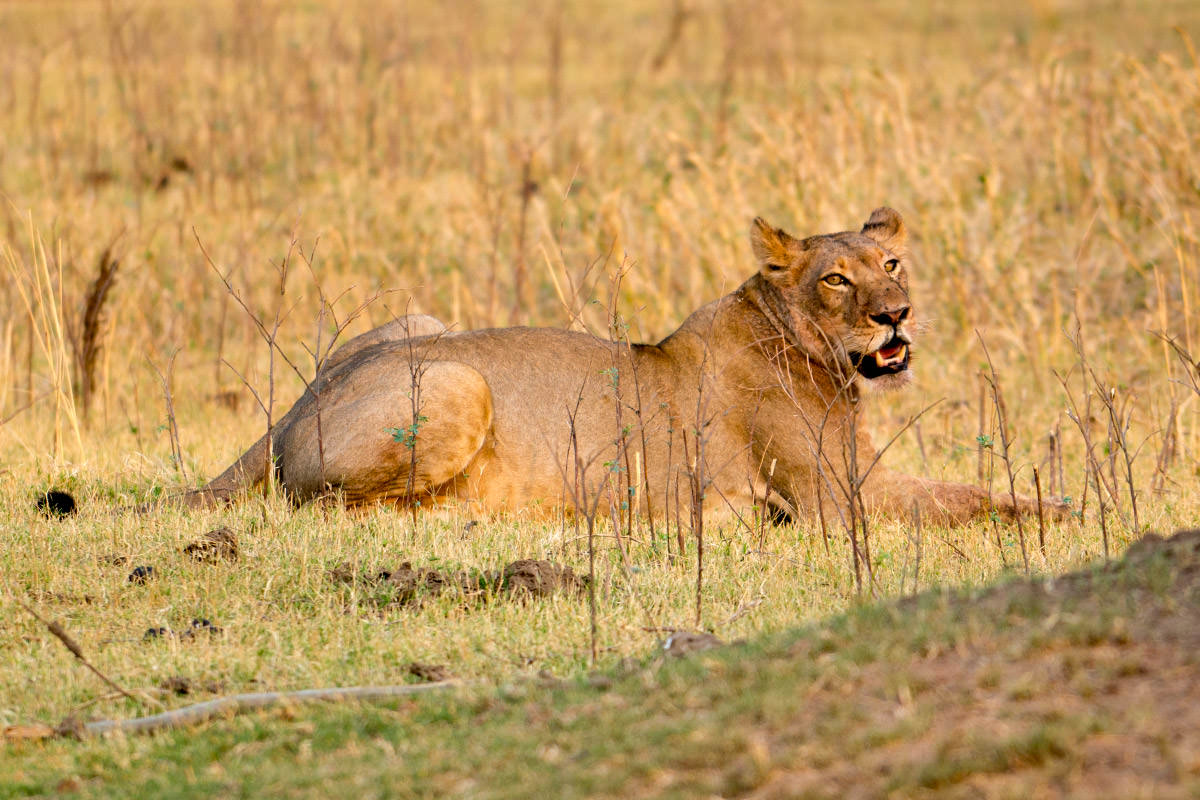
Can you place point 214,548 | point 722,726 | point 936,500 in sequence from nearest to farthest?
point 722,726 → point 214,548 → point 936,500

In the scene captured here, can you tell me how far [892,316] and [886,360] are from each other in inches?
11.5

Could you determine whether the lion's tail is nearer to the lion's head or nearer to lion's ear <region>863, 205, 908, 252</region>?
the lion's head

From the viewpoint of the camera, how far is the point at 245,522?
651 cm

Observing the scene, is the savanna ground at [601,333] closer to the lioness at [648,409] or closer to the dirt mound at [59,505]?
the dirt mound at [59,505]

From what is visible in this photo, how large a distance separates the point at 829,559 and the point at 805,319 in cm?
177

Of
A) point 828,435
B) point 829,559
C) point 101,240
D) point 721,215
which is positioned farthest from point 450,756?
point 101,240

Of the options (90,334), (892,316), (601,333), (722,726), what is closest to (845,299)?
(892,316)

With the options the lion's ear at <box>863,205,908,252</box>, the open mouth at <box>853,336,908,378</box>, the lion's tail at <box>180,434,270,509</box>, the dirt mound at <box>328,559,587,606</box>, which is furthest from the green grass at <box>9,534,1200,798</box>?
the lion's ear at <box>863,205,908,252</box>

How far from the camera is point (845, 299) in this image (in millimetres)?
7391

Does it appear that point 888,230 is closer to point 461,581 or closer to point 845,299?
point 845,299

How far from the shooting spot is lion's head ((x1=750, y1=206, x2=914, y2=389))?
7.22m

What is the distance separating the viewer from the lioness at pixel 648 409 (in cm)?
692

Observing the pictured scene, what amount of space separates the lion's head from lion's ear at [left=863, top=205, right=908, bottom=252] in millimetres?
169

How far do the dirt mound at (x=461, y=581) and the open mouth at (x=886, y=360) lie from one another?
93.1 inches
